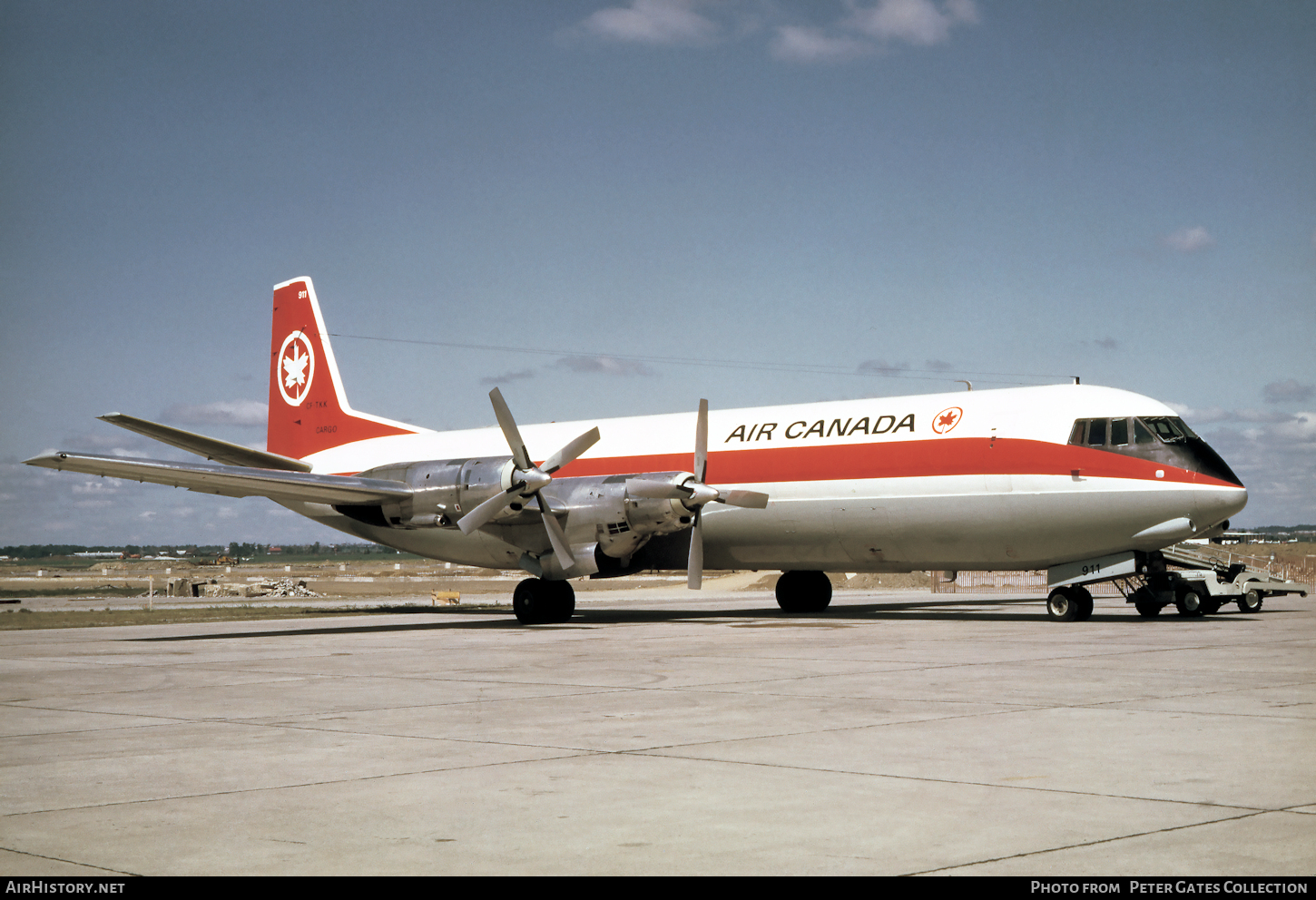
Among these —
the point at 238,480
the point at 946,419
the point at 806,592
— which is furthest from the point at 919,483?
the point at 238,480

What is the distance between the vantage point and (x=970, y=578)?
2398 inches

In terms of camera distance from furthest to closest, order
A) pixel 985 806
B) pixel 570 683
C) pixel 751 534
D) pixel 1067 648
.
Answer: pixel 751 534 → pixel 1067 648 → pixel 570 683 → pixel 985 806

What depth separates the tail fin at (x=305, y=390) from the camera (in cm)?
3572

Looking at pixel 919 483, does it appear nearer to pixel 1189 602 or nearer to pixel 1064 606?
pixel 1064 606

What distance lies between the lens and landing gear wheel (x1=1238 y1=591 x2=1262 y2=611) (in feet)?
90.8

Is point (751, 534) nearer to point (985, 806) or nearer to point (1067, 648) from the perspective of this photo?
point (1067, 648)

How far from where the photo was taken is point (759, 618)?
96.0ft

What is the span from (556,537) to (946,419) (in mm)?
8799

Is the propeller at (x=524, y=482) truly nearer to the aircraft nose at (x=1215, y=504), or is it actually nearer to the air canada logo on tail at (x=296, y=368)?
the air canada logo on tail at (x=296, y=368)

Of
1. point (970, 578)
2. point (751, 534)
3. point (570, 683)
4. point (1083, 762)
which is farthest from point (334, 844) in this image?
point (970, 578)

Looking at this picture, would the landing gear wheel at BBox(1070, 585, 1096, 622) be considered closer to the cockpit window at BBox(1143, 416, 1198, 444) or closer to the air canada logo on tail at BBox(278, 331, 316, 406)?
the cockpit window at BBox(1143, 416, 1198, 444)

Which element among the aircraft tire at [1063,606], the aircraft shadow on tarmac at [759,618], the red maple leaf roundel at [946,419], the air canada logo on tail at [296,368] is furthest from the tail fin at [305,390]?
the aircraft tire at [1063,606]
